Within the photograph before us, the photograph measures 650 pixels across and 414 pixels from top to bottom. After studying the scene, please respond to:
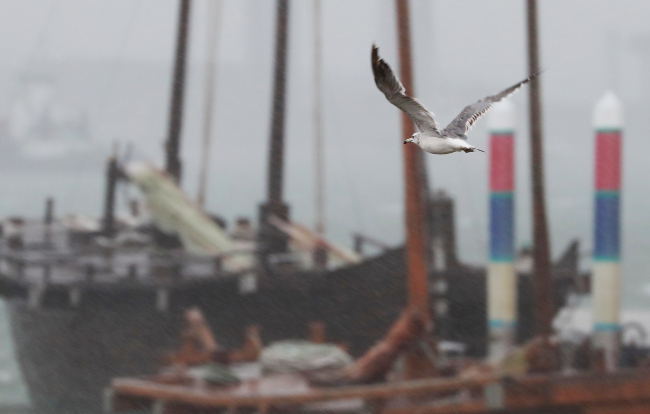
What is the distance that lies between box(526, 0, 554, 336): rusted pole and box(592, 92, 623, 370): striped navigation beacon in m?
0.54

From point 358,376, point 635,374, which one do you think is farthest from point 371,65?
point 635,374

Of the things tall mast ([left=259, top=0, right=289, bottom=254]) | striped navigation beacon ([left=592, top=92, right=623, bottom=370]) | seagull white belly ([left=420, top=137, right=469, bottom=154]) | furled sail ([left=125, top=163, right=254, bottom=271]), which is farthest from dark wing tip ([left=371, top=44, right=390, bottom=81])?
furled sail ([left=125, top=163, right=254, bottom=271])

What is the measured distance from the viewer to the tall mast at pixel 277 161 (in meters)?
14.3

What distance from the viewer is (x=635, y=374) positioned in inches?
348

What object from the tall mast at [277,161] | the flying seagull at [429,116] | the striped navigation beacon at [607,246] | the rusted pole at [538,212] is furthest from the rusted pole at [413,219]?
the flying seagull at [429,116]

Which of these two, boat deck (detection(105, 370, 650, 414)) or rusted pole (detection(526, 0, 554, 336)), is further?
rusted pole (detection(526, 0, 554, 336))

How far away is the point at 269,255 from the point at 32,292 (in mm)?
3648

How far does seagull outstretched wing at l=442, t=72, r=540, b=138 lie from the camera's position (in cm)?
327

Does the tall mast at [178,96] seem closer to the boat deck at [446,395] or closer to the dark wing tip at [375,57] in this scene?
the boat deck at [446,395]

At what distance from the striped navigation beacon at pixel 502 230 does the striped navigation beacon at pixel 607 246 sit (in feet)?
3.05

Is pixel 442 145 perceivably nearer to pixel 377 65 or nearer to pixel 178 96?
pixel 377 65

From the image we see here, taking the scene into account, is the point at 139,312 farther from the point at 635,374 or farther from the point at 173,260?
the point at 635,374

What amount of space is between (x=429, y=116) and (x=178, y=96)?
1512 centimetres

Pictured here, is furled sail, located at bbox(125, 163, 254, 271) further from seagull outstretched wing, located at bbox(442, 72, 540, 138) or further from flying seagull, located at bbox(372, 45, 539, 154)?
flying seagull, located at bbox(372, 45, 539, 154)
